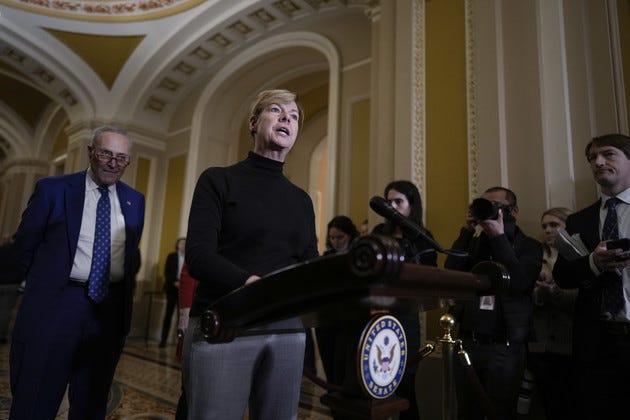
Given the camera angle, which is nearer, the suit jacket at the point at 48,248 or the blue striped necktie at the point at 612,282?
the suit jacket at the point at 48,248

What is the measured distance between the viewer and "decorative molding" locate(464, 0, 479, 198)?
123 inches

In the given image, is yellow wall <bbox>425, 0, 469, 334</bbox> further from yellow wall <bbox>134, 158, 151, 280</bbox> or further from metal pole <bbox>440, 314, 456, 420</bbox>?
yellow wall <bbox>134, 158, 151, 280</bbox>

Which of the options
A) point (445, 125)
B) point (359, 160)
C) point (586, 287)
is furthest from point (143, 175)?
point (586, 287)

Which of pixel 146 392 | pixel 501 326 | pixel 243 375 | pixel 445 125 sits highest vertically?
pixel 445 125

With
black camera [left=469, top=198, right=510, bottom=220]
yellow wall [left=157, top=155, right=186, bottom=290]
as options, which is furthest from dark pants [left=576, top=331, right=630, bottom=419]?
yellow wall [left=157, top=155, right=186, bottom=290]

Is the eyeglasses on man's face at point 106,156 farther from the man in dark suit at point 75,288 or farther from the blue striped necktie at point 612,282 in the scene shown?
the blue striped necktie at point 612,282

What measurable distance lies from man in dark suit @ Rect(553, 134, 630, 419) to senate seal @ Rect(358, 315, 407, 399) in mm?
1234

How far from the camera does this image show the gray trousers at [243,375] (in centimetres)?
89

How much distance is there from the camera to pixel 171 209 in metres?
7.81

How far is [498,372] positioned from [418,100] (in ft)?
7.33

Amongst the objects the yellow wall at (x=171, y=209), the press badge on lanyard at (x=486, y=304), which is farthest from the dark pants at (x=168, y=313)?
the press badge on lanyard at (x=486, y=304)

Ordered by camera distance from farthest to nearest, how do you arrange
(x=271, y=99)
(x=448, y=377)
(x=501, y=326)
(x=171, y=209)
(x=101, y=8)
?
(x=171, y=209), (x=101, y=8), (x=501, y=326), (x=271, y=99), (x=448, y=377)

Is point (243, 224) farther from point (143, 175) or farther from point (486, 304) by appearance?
point (143, 175)

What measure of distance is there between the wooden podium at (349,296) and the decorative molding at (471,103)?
245 cm
